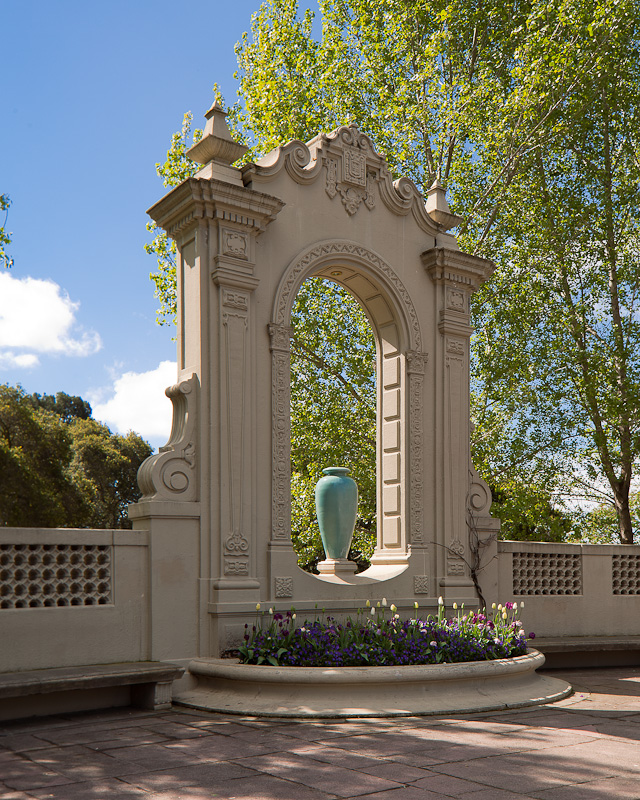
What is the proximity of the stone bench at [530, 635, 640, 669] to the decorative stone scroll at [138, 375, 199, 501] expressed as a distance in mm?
4723

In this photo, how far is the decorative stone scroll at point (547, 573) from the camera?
1022 centimetres

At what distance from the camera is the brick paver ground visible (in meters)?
4.29


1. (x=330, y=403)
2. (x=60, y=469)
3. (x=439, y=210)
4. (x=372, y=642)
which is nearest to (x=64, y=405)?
(x=60, y=469)

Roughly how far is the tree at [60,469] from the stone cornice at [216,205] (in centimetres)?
1819

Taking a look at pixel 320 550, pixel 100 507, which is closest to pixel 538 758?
pixel 320 550

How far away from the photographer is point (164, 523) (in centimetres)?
727

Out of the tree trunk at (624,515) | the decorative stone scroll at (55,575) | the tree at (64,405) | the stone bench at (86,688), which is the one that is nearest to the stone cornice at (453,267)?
the decorative stone scroll at (55,575)

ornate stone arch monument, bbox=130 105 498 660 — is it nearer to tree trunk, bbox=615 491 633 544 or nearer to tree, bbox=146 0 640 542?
tree, bbox=146 0 640 542

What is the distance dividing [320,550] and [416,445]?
26.6 ft

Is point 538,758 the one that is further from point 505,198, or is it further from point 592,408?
point 505,198

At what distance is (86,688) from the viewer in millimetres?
6270

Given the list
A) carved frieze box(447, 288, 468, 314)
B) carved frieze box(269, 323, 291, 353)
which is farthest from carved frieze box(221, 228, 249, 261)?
carved frieze box(447, 288, 468, 314)

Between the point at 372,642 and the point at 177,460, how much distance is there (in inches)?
97.6

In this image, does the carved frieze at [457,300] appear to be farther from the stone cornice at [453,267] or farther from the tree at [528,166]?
the tree at [528,166]
